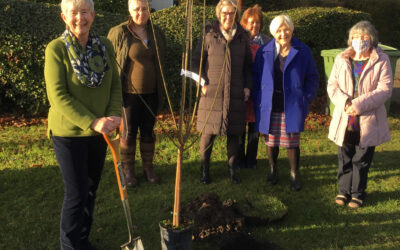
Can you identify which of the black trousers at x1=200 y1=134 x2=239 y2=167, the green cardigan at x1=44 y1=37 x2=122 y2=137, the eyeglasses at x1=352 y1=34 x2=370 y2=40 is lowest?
the black trousers at x1=200 y1=134 x2=239 y2=167

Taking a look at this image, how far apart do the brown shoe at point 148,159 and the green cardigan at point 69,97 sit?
1.80 m

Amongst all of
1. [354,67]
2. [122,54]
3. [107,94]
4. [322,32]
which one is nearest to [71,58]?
[107,94]

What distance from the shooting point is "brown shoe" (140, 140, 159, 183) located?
4.80 m

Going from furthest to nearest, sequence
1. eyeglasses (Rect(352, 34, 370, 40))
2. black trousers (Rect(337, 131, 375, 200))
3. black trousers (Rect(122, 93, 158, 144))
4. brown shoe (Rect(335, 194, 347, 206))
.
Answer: black trousers (Rect(122, 93, 158, 144)) < brown shoe (Rect(335, 194, 347, 206)) < black trousers (Rect(337, 131, 375, 200)) < eyeglasses (Rect(352, 34, 370, 40))

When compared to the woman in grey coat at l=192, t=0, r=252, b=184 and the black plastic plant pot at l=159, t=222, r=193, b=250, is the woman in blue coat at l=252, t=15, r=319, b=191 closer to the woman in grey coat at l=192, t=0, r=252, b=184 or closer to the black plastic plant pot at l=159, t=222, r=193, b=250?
the woman in grey coat at l=192, t=0, r=252, b=184

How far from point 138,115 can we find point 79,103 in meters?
1.79

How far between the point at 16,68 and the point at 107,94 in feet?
15.9

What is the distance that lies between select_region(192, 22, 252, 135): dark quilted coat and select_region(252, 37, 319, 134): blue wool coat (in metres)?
0.22

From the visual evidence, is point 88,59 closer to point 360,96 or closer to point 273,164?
point 360,96

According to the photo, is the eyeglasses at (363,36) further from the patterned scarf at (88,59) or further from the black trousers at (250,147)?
the patterned scarf at (88,59)

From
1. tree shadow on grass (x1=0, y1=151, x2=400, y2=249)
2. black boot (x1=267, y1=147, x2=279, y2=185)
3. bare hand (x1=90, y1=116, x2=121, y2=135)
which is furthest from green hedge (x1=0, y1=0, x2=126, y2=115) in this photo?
bare hand (x1=90, y1=116, x2=121, y2=135)

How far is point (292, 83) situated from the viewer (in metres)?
4.40

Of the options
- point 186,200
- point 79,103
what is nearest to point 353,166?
point 186,200

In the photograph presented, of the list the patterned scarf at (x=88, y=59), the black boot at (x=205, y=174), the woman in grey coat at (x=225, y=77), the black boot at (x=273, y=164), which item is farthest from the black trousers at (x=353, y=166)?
the patterned scarf at (x=88, y=59)
